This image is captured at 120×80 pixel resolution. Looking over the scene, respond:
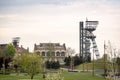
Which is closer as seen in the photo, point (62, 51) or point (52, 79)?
point (52, 79)

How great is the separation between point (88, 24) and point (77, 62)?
54.2 feet

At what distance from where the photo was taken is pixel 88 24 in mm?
98250

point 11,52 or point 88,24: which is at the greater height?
point 88,24

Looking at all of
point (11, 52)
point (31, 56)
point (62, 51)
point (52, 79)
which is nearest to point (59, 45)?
point (62, 51)

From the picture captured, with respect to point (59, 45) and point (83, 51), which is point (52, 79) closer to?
point (83, 51)

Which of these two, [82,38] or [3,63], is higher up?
[82,38]

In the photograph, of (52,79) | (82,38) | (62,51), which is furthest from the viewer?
(62,51)

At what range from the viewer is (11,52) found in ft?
269

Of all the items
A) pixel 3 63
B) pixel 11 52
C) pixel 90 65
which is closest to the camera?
pixel 3 63

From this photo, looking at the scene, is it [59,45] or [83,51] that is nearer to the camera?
[83,51]

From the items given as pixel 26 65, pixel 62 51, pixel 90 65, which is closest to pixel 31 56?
pixel 26 65

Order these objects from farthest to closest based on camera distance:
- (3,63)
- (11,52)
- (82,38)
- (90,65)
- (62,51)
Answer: (62,51), (82,38), (11,52), (90,65), (3,63)

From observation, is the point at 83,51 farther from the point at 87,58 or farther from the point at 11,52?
the point at 11,52

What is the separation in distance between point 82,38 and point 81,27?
2.97m
